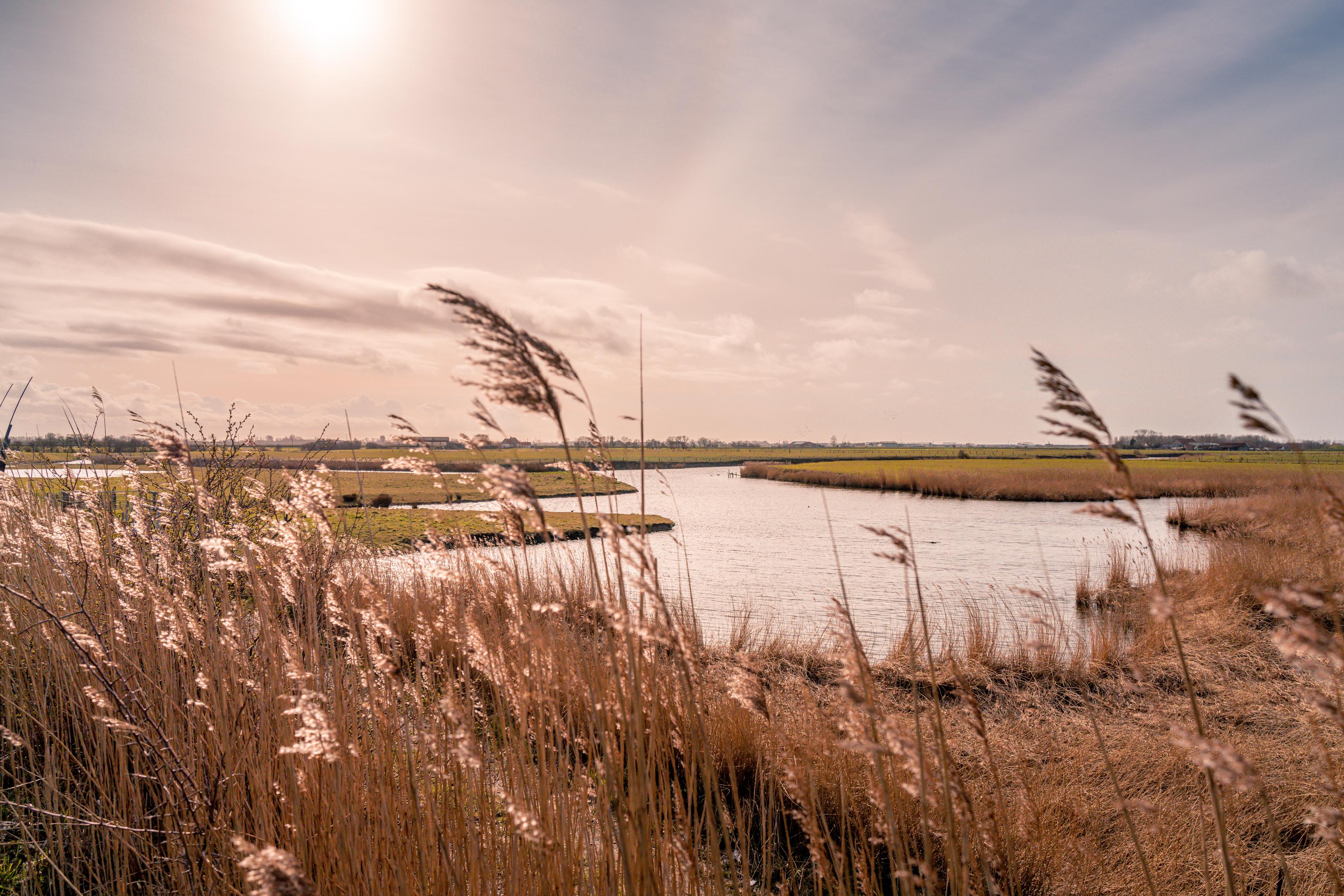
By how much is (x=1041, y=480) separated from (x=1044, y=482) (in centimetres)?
103

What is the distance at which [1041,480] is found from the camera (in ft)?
134

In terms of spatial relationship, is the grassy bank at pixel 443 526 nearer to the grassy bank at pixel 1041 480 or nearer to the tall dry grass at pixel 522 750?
the tall dry grass at pixel 522 750

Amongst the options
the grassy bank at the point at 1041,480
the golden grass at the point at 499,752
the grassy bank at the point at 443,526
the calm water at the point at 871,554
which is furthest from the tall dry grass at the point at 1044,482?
the golden grass at the point at 499,752

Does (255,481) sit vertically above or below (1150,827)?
above

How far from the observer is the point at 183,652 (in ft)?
8.88

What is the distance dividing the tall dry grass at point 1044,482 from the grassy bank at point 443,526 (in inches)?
790

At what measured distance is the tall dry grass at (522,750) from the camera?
1596 millimetres

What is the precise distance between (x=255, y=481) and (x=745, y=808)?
388cm

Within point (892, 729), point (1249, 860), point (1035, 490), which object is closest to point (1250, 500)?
point (1035, 490)

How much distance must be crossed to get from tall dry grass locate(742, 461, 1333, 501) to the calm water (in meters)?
2.32

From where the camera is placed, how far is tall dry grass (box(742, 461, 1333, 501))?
34.7m

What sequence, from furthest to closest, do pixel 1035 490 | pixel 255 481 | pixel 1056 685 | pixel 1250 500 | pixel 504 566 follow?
pixel 1035 490, pixel 1250 500, pixel 1056 685, pixel 255 481, pixel 504 566

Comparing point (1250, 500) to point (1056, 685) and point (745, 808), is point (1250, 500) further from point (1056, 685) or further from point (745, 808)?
point (745, 808)

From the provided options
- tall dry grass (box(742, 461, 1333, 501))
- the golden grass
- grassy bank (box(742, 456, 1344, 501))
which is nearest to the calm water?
the golden grass
